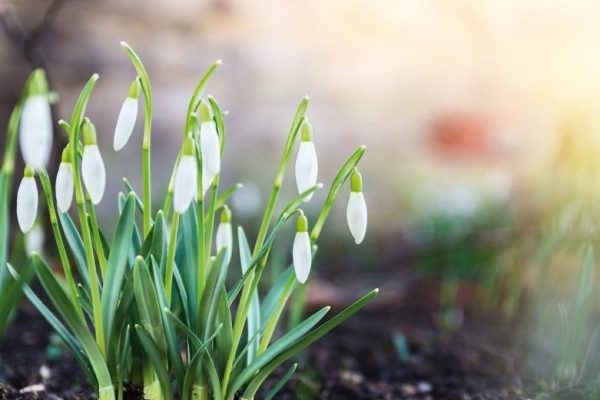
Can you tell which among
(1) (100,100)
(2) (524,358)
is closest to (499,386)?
(2) (524,358)

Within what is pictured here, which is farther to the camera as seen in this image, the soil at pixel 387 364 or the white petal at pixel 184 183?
the soil at pixel 387 364

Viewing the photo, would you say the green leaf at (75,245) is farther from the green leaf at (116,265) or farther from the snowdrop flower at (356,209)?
the snowdrop flower at (356,209)

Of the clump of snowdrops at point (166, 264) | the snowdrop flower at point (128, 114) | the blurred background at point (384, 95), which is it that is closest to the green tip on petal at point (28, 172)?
the clump of snowdrops at point (166, 264)

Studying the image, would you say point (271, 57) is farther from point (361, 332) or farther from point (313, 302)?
point (361, 332)

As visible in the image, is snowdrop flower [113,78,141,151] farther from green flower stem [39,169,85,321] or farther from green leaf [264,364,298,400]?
green leaf [264,364,298,400]

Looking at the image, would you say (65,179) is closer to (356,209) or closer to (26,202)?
(26,202)
